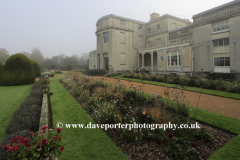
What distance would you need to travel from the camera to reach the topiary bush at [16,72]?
456 inches

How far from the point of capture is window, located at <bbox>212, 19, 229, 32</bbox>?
12734 mm

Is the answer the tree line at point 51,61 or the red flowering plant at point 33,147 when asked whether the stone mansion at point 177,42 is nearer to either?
the red flowering plant at point 33,147

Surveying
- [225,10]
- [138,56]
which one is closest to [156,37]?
[138,56]

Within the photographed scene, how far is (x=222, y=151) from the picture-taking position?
2.62m

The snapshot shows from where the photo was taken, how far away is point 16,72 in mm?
11883

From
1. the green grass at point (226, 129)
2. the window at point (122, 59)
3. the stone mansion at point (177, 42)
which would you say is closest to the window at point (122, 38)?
the stone mansion at point (177, 42)

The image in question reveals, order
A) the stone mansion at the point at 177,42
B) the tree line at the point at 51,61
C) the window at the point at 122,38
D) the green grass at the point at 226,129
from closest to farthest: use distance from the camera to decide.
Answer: the green grass at the point at 226,129, the stone mansion at the point at 177,42, the window at the point at 122,38, the tree line at the point at 51,61

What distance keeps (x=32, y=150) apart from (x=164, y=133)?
8.91 ft

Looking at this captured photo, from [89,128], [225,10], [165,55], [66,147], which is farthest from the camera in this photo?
[165,55]

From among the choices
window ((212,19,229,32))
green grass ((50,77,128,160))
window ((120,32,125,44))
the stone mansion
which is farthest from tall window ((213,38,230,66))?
green grass ((50,77,128,160))

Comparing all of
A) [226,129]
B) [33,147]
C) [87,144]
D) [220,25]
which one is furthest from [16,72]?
[220,25]

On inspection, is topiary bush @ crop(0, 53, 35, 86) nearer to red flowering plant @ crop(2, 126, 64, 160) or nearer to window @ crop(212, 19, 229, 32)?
red flowering plant @ crop(2, 126, 64, 160)

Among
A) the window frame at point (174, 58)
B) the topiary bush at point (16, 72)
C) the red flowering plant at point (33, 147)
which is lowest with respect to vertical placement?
the red flowering plant at point (33, 147)

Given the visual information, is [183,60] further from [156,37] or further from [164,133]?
[164,133]
